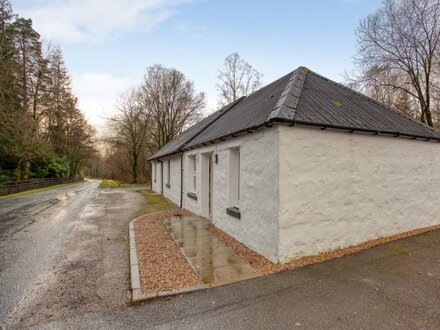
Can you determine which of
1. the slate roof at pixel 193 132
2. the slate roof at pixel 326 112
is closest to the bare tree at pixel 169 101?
the slate roof at pixel 193 132

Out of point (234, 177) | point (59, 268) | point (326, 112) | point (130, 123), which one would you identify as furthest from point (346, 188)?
point (130, 123)

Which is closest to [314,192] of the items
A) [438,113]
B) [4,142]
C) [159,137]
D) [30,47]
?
[438,113]

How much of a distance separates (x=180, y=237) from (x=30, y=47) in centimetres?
3064

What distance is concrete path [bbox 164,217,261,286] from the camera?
459 cm

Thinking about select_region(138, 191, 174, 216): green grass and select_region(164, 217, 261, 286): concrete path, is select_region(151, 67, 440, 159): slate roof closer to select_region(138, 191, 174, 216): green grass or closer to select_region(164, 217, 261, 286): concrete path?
select_region(164, 217, 261, 286): concrete path

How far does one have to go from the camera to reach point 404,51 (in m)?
14.6

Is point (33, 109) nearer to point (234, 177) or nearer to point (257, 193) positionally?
point (234, 177)

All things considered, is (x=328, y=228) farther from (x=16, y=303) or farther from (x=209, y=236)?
(x=16, y=303)

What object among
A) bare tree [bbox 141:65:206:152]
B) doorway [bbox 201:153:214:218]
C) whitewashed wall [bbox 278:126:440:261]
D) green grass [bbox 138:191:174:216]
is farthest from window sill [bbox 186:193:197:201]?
bare tree [bbox 141:65:206:152]

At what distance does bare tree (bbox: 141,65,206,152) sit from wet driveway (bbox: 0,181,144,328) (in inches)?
1006

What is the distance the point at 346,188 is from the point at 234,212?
116 inches

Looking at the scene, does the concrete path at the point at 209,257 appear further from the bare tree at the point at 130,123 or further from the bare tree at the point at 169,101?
the bare tree at the point at 130,123

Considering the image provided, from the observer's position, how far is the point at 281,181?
16.5 feet

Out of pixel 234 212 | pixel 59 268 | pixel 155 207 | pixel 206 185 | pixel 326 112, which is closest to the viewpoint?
pixel 59 268
